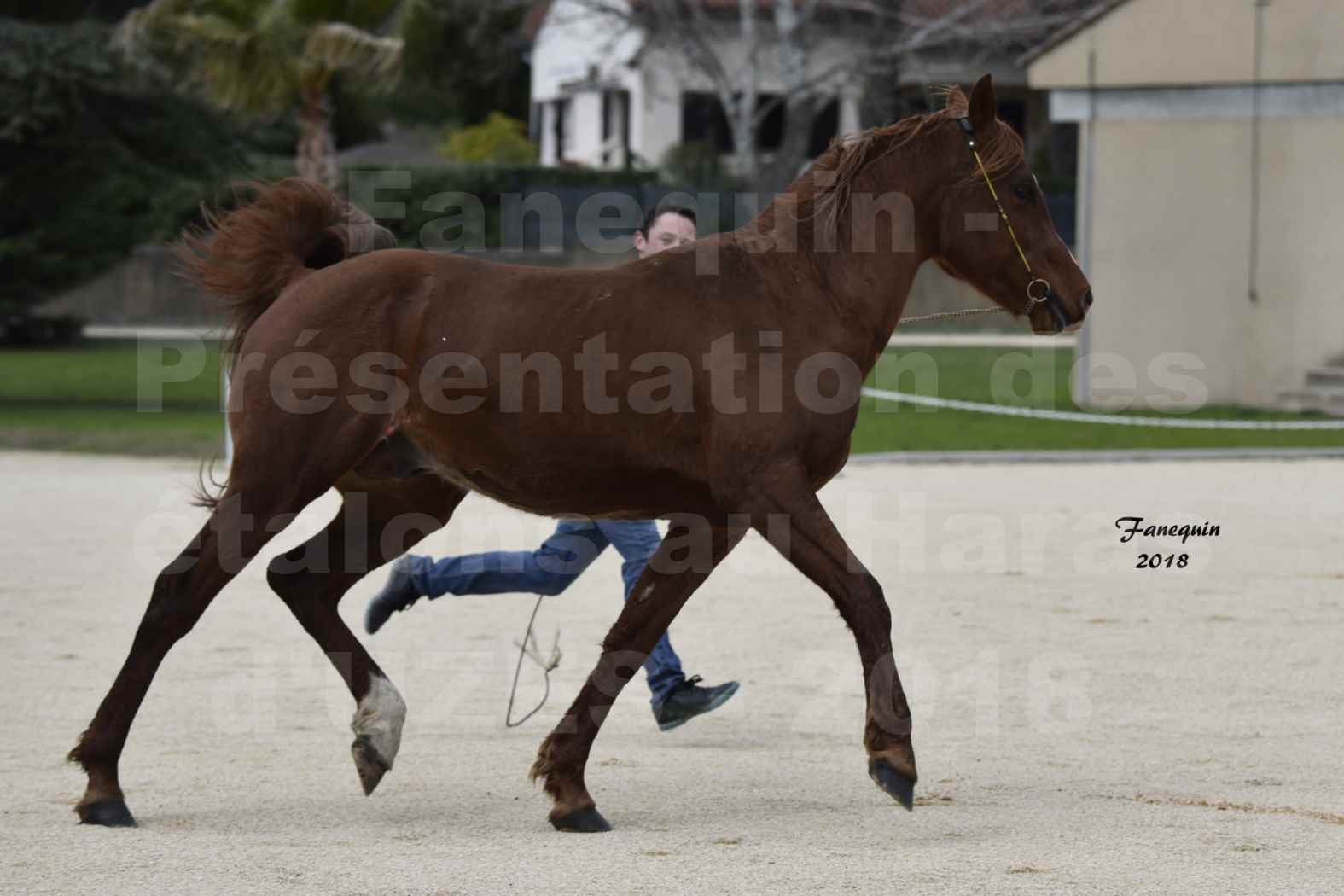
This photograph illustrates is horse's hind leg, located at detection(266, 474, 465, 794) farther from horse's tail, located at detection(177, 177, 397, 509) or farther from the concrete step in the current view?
the concrete step

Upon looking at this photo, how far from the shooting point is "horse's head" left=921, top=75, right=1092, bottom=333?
5.34 metres

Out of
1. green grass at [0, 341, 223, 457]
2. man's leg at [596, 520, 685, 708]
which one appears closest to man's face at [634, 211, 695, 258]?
man's leg at [596, 520, 685, 708]

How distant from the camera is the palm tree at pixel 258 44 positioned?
21.8 m

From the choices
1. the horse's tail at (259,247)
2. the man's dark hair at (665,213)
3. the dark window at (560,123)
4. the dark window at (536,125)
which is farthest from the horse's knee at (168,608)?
the dark window at (536,125)

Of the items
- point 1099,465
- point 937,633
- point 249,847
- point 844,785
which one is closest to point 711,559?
point 844,785

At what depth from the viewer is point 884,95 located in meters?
34.0

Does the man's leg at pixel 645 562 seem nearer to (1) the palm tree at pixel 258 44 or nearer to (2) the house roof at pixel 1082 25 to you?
(2) the house roof at pixel 1082 25

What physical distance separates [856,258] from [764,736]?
184 centimetres

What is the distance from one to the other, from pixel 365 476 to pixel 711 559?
3.55 ft

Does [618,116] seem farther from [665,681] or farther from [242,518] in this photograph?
[242,518]

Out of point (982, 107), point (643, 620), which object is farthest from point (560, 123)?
point (643, 620)

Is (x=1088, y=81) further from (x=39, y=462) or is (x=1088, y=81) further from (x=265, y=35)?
(x=39, y=462)

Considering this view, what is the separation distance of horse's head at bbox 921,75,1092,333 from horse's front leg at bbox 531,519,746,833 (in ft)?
3.52

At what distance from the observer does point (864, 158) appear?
5.41m
